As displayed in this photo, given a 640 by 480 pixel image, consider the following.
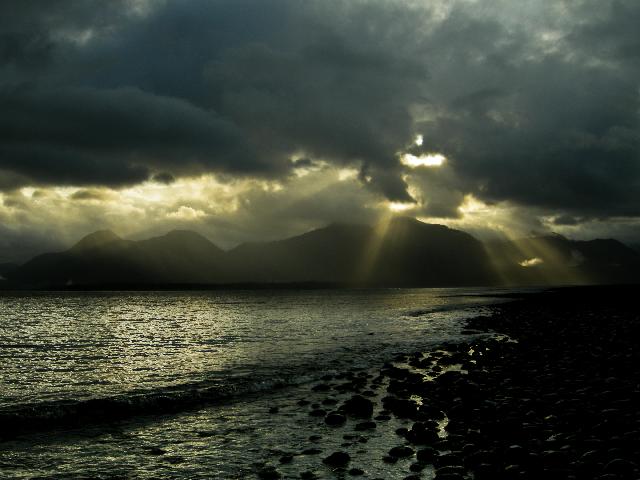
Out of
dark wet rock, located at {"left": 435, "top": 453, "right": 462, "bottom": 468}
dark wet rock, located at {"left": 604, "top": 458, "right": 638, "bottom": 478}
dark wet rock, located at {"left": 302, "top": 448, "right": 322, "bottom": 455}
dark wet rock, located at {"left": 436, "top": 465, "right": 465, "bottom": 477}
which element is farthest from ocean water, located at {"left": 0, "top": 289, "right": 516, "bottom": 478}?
dark wet rock, located at {"left": 604, "top": 458, "right": 638, "bottom": 478}

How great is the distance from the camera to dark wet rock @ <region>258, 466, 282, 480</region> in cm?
1100

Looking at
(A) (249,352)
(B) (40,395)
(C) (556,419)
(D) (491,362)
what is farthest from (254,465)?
(A) (249,352)

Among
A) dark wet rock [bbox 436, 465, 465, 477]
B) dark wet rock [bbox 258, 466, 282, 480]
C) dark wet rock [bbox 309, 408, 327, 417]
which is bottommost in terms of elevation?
dark wet rock [bbox 309, 408, 327, 417]

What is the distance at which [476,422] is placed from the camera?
1405cm

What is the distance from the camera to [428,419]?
594 inches

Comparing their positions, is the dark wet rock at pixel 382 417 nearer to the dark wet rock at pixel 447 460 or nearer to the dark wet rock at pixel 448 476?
the dark wet rock at pixel 447 460

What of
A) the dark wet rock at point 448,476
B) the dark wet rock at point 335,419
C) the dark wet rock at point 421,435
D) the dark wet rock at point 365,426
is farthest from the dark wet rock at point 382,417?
the dark wet rock at point 448,476

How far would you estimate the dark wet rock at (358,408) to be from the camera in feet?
52.8

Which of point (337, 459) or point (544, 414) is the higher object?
point (544, 414)

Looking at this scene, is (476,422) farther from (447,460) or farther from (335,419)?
(335,419)

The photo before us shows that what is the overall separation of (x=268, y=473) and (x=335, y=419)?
4.53 meters

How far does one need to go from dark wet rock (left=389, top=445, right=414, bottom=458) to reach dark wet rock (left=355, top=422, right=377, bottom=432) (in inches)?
90.5

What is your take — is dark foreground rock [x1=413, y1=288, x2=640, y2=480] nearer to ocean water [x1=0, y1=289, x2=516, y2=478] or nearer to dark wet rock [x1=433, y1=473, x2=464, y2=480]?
dark wet rock [x1=433, y1=473, x2=464, y2=480]

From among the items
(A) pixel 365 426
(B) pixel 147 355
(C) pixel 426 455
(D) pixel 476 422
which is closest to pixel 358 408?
(A) pixel 365 426
